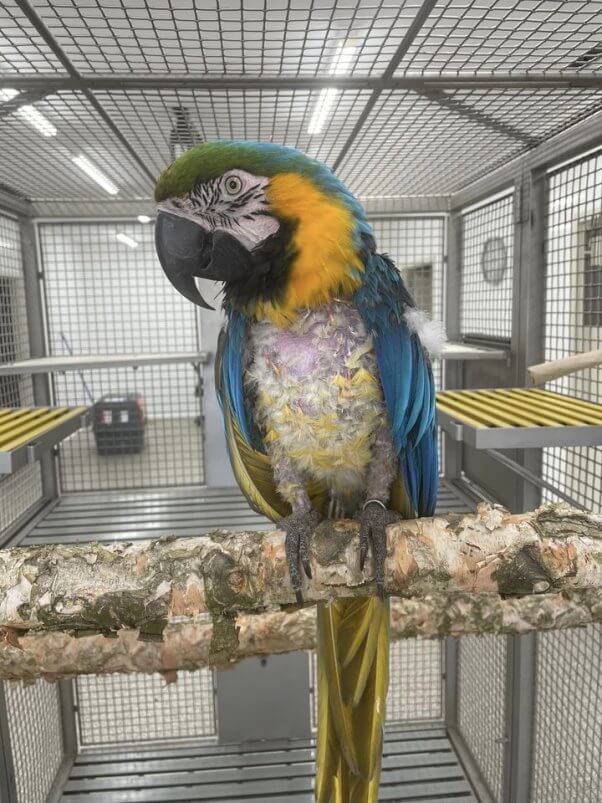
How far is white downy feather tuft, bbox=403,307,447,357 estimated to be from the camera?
2.87ft

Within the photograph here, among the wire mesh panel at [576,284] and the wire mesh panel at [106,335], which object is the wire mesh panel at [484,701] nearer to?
the wire mesh panel at [576,284]

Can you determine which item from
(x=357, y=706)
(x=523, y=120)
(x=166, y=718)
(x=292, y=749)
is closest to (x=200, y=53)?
(x=523, y=120)

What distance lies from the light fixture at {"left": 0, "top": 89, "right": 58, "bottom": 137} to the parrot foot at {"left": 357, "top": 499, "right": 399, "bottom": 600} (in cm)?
106

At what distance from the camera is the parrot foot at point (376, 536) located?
776 millimetres

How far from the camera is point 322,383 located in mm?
838

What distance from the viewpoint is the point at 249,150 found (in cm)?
75

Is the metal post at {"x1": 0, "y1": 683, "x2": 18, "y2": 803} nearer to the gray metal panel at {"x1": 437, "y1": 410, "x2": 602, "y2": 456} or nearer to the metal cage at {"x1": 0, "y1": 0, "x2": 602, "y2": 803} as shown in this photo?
the metal cage at {"x1": 0, "y1": 0, "x2": 602, "y2": 803}

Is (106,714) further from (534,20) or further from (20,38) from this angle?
(534,20)

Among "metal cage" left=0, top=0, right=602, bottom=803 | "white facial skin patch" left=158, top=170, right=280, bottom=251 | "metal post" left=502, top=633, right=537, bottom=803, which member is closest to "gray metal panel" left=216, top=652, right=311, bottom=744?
"metal cage" left=0, top=0, right=602, bottom=803

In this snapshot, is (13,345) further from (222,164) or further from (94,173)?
(222,164)

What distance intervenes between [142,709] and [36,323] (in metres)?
1.35

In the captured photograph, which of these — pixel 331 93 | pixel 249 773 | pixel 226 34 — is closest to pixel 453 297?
pixel 331 93

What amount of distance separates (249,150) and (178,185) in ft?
0.36

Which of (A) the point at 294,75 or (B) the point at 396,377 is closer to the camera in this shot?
(B) the point at 396,377
